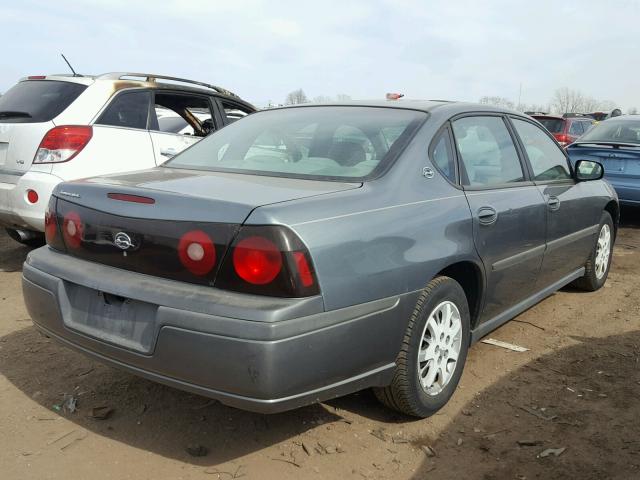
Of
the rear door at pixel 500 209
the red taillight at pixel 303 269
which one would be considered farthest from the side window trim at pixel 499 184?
the red taillight at pixel 303 269

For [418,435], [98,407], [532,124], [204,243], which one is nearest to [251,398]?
[204,243]

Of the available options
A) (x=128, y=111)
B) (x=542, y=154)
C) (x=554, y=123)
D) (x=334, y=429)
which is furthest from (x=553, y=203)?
(x=554, y=123)

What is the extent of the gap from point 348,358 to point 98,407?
1.39 meters

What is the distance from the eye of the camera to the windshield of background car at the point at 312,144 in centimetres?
289

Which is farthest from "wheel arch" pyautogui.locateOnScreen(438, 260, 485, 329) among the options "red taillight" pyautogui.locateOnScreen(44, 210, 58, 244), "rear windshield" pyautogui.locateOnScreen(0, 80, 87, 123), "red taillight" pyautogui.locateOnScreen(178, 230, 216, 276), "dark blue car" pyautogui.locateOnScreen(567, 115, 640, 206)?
"dark blue car" pyautogui.locateOnScreen(567, 115, 640, 206)

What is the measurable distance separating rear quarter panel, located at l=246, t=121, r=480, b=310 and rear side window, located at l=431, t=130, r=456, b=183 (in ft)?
0.18

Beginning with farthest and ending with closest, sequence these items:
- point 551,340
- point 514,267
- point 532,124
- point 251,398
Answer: point 532,124 < point 551,340 < point 514,267 < point 251,398

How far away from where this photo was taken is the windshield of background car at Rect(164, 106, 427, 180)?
2.89 m

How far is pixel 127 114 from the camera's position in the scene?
526 cm

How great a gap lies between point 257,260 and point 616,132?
295 inches

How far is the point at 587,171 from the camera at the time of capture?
4496 millimetres

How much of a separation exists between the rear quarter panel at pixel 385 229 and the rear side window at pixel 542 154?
1173mm

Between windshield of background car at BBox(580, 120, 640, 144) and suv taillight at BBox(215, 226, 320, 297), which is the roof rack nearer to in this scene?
suv taillight at BBox(215, 226, 320, 297)

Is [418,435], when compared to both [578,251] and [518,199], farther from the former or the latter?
[578,251]
